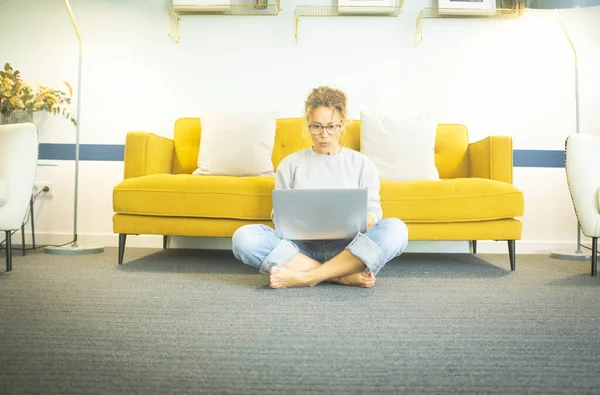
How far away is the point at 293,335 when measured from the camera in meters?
1.10

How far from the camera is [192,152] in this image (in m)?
2.70

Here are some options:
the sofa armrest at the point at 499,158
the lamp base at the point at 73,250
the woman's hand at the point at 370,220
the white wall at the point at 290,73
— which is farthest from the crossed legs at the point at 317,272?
the lamp base at the point at 73,250

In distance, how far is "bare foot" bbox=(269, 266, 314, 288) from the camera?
1581 millimetres

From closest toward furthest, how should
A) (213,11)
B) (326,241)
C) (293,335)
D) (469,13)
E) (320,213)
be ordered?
(293,335), (320,213), (326,241), (469,13), (213,11)

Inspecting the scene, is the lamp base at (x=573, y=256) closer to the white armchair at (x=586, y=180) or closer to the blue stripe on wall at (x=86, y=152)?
the white armchair at (x=586, y=180)

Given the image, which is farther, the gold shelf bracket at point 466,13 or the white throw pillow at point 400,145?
the gold shelf bracket at point 466,13

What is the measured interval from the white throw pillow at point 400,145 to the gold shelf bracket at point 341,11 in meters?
0.88

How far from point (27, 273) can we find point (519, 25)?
Answer: 335cm

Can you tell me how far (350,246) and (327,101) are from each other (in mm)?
569

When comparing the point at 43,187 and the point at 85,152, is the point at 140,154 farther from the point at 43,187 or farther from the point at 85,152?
the point at 43,187

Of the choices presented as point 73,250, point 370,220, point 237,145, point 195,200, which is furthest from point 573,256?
point 73,250

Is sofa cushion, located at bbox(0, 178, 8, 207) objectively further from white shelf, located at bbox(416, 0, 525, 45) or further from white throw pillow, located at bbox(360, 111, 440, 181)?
white shelf, located at bbox(416, 0, 525, 45)

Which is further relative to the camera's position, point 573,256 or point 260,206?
point 573,256

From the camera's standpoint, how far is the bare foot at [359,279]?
64.4 inches
